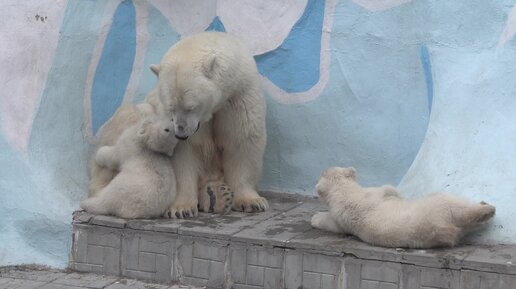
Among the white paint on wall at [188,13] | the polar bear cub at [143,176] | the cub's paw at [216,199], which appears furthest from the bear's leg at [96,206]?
the white paint on wall at [188,13]

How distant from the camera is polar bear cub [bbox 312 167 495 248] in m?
4.74

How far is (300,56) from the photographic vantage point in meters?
6.08

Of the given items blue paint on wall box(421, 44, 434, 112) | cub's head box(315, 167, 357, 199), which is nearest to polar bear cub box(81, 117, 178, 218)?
cub's head box(315, 167, 357, 199)

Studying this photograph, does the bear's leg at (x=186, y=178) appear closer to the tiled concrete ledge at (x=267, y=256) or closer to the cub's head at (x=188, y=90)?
the tiled concrete ledge at (x=267, y=256)

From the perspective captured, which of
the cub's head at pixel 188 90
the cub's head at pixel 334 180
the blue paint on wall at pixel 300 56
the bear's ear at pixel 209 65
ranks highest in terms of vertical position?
the blue paint on wall at pixel 300 56

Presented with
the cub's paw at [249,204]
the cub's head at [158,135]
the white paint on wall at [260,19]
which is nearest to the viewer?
the cub's head at [158,135]

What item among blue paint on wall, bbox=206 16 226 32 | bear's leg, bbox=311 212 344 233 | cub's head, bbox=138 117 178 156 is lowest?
bear's leg, bbox=311 212 344 233

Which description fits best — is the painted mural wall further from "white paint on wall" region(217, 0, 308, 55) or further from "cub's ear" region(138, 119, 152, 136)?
"cub's ear" region(138, 119, 152, 136)

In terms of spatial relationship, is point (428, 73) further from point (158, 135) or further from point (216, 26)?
point (158, 135)

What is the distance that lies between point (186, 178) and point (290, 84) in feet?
3.20

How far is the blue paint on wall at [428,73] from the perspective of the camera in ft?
18.5

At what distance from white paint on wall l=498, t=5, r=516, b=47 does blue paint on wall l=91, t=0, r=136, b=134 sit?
2.54 m

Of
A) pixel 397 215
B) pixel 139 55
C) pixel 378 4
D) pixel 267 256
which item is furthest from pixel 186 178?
pixel 378 4

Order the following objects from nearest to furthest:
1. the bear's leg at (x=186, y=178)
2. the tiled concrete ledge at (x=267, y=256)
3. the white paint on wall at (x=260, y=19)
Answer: the tiled concrete ledge at (x=267, y=256)
the bear's leg at (x=186, y=178)
the white paint on wall at (x=260, y=19)
